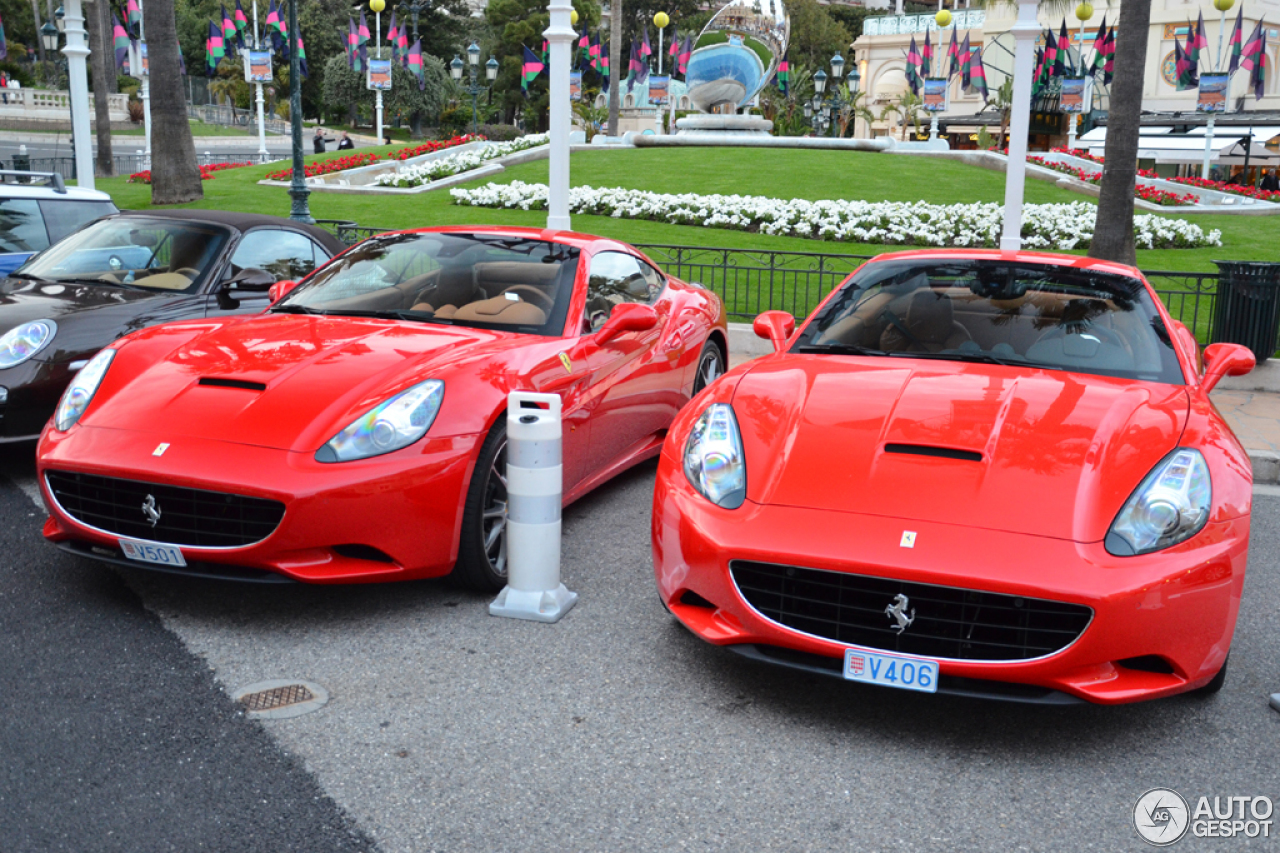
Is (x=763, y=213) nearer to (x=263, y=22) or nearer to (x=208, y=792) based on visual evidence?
(x=208, y=792)

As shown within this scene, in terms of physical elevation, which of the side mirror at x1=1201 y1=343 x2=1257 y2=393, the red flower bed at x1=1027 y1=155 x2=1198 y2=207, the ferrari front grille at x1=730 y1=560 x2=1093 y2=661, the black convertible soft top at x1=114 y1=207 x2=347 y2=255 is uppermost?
the red flower bed at x1=1027 y1=155 x2=1198 y2=207

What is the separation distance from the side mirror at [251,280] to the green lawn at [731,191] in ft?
39.3

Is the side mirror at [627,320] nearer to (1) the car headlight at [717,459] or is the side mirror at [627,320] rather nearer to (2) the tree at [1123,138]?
(1) the car headlight at [717,459]

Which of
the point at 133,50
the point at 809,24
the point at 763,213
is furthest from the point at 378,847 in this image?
the point at 809,24

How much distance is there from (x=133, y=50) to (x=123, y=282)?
30209 mm

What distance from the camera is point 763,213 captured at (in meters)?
20.5

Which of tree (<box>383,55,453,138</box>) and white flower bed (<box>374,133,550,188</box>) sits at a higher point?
tree (<box>383,55,453,138</box>)

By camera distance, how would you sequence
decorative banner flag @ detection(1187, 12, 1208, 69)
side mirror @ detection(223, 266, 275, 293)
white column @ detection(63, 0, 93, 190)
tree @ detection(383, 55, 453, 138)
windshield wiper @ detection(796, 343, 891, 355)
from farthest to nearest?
tree @ detection(383, 55, 453, 138), decorative banner flag @ detection(1187, 12, 1208, 69), white column @ detection(63, 0, 93, 190), side mirror @ detection(223, 266, 275, 293), windshield wiper @ detection(796, 343, 891, 355)

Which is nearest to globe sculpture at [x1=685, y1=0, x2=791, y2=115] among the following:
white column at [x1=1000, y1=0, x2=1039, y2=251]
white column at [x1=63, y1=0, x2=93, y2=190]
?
white column at [x1=63, y1=0, x2=93, y2=190]

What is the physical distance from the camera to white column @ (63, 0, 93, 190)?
14.5 meters

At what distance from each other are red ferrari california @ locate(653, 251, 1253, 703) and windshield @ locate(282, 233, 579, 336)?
1361 mm

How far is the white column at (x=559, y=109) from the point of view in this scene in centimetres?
1020

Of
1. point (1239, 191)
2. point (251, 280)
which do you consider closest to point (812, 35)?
point (1239, 191)

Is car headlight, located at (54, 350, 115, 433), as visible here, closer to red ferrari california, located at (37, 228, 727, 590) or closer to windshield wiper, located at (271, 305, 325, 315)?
red ferrari california, located at (37, 228, 727, 590)
